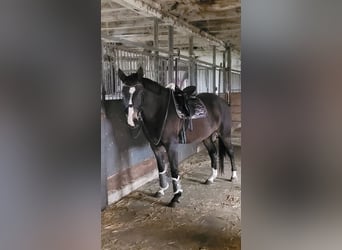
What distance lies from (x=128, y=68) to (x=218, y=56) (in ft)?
16.0

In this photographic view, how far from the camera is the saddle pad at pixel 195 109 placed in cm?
346

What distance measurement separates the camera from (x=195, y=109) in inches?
145

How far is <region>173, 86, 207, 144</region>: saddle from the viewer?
11.4 ft

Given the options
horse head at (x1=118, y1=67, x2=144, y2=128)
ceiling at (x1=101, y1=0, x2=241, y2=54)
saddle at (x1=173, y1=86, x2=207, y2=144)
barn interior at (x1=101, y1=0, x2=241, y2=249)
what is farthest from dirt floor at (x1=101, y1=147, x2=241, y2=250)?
ceiling at (x1=101, y1=0, x2=241, y2=54)

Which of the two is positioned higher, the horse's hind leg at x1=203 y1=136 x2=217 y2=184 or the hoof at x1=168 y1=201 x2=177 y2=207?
the horse's hind leg at x1=203 y1=136 x2=217 y2=184

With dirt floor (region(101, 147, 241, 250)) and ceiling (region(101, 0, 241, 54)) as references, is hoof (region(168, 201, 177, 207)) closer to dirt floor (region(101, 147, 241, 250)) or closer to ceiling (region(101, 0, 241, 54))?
dirt floor (region(101, 147, 241, 250))

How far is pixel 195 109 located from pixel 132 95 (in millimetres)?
947

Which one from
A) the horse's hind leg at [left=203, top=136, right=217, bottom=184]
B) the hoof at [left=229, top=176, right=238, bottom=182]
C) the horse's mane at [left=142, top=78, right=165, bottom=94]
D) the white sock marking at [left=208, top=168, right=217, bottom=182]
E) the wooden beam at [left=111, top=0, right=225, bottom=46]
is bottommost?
the hoof at [left=229, top=176, right=238, bottom=182]

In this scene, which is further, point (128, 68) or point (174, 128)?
point (128, 68)
